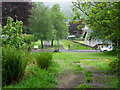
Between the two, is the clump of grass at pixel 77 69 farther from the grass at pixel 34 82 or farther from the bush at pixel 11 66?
the bush at pixel 11 66

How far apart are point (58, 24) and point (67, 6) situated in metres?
0.43

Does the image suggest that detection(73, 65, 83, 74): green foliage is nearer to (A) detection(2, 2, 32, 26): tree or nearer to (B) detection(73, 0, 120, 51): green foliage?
(B) detection(73, 0, 120, 51): green foliage

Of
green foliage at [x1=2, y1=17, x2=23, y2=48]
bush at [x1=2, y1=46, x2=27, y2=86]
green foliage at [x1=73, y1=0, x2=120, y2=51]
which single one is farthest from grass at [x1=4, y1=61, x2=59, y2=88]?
green foliage at [x1=73, y1=0, x2=120, y2=51]

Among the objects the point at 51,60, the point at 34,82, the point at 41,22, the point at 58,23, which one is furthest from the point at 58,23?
the point at 34,82

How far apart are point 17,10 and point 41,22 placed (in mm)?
588

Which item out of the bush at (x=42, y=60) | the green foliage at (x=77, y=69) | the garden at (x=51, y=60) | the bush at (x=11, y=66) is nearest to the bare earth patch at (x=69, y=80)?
the garden at (x=51, y=60)

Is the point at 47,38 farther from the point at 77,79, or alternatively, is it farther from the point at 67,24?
the point at 77,79

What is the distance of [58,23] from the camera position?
3.06m

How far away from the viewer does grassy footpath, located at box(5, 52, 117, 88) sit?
1.91 metres

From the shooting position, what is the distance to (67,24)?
9.84ft

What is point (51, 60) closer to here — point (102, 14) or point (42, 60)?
point (42, 60)

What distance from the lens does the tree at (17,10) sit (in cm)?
289

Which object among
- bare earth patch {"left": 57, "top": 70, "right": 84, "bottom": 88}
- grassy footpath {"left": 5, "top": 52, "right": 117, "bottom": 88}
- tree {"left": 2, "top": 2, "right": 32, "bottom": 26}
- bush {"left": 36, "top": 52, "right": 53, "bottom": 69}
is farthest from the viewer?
tree {"left": 2, "top": 2, "right": 32, "bottom": 26}

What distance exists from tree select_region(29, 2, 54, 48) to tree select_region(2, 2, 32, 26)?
0.43 ft
